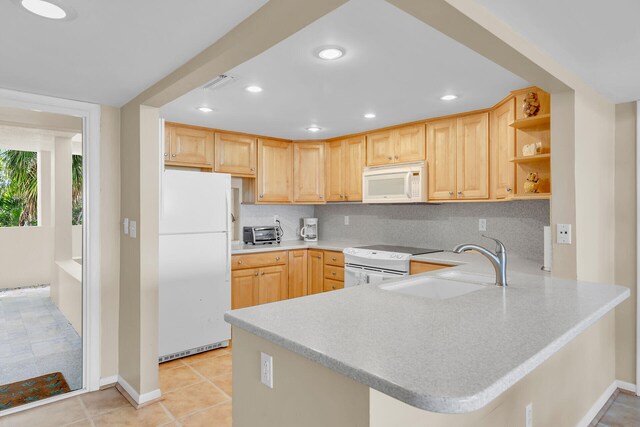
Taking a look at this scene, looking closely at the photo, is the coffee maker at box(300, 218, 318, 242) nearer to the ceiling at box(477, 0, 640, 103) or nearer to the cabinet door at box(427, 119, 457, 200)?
A: the cabinet door at box(427, 119, 457, 200)

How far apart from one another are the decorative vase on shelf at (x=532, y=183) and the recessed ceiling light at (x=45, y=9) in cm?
277

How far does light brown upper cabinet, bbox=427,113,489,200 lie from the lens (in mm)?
3242

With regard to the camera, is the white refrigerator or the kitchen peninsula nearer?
the kitchen peninsula

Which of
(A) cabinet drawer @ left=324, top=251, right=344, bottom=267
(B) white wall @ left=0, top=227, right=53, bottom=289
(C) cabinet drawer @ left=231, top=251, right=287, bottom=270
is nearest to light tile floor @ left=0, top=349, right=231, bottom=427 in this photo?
(C) cabinet drawer @ left=231, top=251, right=287, bottom=270

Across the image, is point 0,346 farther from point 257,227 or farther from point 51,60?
point 51,60

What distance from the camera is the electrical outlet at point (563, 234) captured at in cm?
223

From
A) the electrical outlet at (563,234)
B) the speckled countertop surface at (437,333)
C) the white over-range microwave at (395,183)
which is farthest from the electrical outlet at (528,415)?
the white over-range microwave at (395,183)

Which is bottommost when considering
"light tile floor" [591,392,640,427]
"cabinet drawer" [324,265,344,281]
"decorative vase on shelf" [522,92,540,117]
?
"light tile floor" [591,392,640,427]

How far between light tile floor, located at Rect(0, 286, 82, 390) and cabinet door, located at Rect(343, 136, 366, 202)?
9.89ft

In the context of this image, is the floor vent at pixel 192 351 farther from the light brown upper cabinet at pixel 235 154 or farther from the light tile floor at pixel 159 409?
the light brown upper cabinet at pixel 235 154

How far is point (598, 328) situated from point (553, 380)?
91 cm

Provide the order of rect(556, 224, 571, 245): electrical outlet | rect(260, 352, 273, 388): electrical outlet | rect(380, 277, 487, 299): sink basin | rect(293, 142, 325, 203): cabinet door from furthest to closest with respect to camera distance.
Answer: rect(293, 142, 325, 203): cabinet door, rect(556, 224, 571, 245): electrical outlet, rect(380, 277, 487, 299): sink basin, rect(260, 352, 273, 388): electrical outlet

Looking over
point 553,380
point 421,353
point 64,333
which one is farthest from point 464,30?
point 64,333

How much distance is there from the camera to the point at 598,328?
2.50 m
